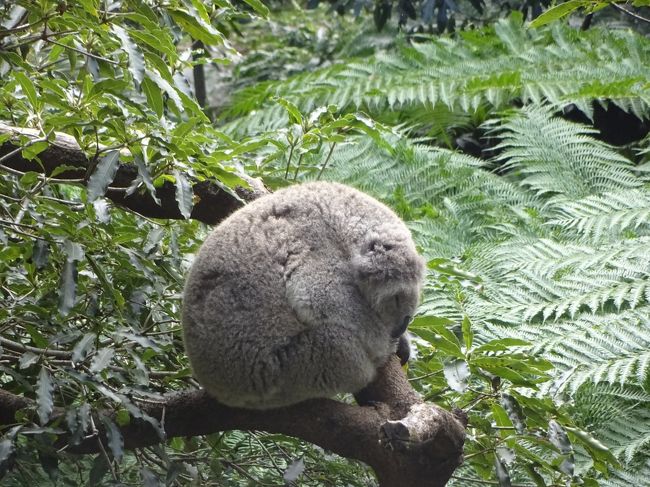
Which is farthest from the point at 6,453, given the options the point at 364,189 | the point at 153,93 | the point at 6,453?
the point at 364,189

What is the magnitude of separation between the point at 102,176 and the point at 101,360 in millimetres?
600

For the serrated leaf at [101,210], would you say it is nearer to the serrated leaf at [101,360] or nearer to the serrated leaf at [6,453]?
the serrated leaf at [101,360]

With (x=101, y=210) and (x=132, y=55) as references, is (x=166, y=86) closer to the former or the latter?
(x=132, y=55)

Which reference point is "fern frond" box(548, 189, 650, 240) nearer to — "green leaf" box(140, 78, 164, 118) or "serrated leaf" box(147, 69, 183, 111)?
"serrated leaf" box(147, 69, 183, 111)

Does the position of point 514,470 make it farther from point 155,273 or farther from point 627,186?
point 627,186

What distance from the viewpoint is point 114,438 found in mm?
2727

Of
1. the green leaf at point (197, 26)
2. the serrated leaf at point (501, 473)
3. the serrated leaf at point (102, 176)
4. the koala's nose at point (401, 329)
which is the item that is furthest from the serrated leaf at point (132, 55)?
the serrated leaf at point (501, 473)

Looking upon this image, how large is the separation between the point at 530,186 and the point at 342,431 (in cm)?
405

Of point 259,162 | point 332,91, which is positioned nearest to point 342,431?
point 259,162

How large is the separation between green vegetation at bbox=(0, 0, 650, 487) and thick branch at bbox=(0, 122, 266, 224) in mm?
21

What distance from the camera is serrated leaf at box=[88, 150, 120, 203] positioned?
8.57 ft

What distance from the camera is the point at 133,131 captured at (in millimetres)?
3104

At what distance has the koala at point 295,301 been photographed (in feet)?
10.4

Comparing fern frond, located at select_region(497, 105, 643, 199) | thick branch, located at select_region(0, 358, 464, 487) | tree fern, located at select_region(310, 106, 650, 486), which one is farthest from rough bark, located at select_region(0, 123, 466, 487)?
fern frond, located at select_region(497, 105, 643, 199)
